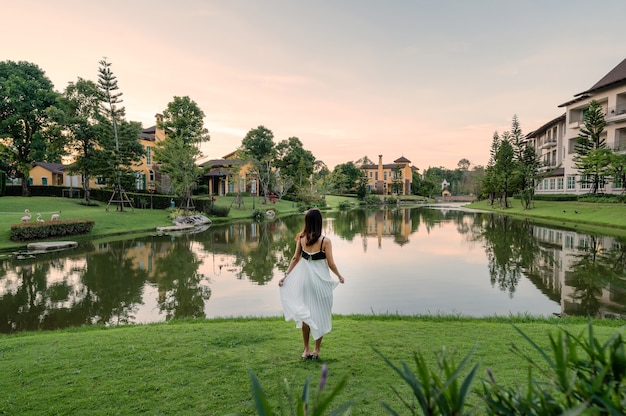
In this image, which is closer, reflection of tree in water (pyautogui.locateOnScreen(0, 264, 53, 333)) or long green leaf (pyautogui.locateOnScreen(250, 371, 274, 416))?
long green leaf (pyautogui.locateOnScreen(250, 371, 274, 416))

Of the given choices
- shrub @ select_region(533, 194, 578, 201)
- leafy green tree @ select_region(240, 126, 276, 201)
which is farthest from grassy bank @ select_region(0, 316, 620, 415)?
leafy green tree @ select_region(240, 126, 276, 201)

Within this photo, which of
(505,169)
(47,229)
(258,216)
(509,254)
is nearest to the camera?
(509,254)

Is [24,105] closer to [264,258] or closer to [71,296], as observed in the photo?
[264,258]

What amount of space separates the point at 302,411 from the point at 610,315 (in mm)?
8250

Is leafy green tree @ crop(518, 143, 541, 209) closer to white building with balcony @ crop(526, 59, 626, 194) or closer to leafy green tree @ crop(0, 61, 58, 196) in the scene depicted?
white building with balcony @ crop(526, 59, 626, 194)

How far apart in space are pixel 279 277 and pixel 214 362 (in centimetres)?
623

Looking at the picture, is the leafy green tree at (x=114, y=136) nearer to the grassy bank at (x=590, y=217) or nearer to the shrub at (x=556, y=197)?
the grassy bank at (x=590, y=217)

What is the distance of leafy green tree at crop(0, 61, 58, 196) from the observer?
30328 millimetres

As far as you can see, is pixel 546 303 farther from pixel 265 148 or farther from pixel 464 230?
pixel 265 148

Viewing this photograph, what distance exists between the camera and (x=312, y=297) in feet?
13.8

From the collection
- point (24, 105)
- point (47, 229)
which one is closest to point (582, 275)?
point (47, 229)

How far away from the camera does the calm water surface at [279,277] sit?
24.2 feet

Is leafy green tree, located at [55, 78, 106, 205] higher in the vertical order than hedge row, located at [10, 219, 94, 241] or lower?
higher

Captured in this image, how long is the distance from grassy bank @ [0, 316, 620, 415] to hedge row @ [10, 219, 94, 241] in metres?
12.3
